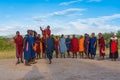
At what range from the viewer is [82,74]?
17.8 m

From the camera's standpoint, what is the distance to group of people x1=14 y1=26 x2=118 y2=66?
71.4ft

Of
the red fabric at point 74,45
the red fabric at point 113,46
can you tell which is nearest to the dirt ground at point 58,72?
the red fabric at point 113,46

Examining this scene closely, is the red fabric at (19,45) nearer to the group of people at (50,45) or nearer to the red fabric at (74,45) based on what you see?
the group of people at (50,45)

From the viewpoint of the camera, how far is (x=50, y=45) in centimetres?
2214

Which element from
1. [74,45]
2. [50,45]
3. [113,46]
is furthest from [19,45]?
[113,46]

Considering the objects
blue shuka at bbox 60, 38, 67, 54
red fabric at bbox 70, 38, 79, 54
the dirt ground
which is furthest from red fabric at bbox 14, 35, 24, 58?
red fabric at bbox 70, 38, 79, 54

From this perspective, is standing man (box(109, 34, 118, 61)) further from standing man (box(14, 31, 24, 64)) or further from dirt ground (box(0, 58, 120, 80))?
standing man (box(14, 31, 24, 64))

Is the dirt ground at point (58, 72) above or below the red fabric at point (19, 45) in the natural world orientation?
below

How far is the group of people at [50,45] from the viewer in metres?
21.8

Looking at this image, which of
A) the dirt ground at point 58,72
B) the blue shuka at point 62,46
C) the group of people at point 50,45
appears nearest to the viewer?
the dirt ground at point 58,72

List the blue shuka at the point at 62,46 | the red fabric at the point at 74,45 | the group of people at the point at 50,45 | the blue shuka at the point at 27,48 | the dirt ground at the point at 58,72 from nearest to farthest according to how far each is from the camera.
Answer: the dirt ground at the point at 58,72 → the blue shuka at the point at 27,48 → the group of people at the point at 50,45 → the blue shuka at the point at 62,46 → the red fabric at the point at 74,45

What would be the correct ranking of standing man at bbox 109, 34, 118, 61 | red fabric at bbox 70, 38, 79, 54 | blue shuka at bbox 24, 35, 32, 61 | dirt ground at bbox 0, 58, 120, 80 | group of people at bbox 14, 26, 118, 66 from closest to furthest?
dirt ground at bbox 0, 58, 120, 80
blue shuka at bbox 24, 35, 32, 61
group of people at bbox 14, 26, 118, 66
standing man at bbox 109, 34, 118, 61
red fabric at bbox 70, 38, 79, 54

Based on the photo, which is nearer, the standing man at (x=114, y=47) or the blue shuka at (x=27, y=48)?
the blue shuka at (x=27, y=48)

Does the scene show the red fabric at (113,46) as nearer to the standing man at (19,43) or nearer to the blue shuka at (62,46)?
the blue shuka at (62,46)
